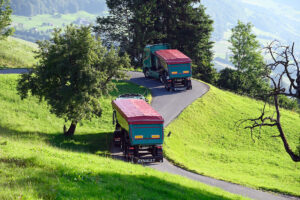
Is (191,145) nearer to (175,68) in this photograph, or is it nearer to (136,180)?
(175,68)

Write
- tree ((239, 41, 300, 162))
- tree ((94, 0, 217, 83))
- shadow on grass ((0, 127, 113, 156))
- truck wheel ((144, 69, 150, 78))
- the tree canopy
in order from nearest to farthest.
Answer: tree ((239, 41, 300, 162)), shadow on grass ((0, 127, 113, 156)), truck wheel ((144, 69, 150, 78)), tree ((94, 0, 217, 83)), the tree canopy

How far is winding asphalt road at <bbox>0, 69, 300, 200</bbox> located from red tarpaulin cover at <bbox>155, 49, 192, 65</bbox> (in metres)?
4.46

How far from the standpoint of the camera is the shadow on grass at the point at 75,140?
83.0 ft

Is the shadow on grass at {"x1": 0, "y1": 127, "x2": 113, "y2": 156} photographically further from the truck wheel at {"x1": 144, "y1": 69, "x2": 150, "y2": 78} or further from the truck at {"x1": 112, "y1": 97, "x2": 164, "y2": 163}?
the truck wheel at {"x1": 144, "y1": 69, "x2": 150, "y2": 78}

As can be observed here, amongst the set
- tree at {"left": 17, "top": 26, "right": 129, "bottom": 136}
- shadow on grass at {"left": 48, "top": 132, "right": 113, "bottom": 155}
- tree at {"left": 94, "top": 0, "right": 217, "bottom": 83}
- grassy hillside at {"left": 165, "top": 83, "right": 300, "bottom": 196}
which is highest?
tree at {"left": 94, "top": 0, "right": 217, "bottom": 83}

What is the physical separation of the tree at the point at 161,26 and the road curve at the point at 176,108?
10463mm

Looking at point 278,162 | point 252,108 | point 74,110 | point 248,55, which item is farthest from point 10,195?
point 248,55

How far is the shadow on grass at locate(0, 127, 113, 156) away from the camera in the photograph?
25312mm

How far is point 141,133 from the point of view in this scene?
2373 cm

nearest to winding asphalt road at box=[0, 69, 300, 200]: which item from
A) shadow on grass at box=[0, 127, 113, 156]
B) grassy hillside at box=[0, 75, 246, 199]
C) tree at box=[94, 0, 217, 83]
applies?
shadow on grass at box=[0, 127, 113, 156]

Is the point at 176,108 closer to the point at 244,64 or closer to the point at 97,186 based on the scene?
the point at 97,186

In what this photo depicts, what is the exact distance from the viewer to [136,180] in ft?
49.9

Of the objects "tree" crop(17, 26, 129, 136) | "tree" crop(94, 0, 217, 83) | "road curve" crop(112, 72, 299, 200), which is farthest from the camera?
"tree" crop(94, 0, 217, 83)

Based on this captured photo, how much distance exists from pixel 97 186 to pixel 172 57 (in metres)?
32.4
